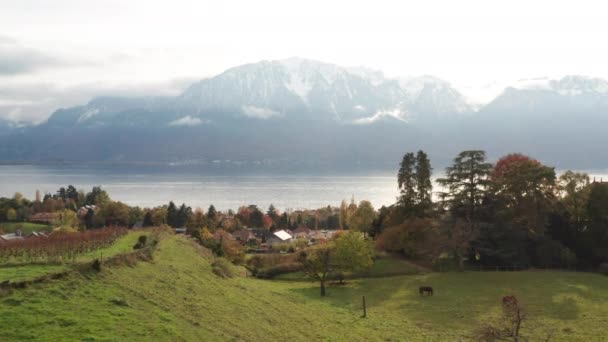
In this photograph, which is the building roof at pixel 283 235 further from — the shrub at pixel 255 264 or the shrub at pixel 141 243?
the shrub at pixel 141 243

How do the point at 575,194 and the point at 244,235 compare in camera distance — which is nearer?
the point at 575,194

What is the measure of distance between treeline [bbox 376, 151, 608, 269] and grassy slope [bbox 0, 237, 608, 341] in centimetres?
381

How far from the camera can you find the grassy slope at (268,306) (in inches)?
646

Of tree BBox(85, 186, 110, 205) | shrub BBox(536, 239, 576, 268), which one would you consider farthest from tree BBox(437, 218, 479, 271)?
tree BBox(85, 186, 110, 205)

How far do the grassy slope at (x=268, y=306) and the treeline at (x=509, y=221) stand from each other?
12.5ft

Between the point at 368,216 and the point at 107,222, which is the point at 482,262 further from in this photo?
the point at 107,222

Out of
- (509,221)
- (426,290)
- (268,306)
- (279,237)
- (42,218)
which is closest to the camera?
(268,306)

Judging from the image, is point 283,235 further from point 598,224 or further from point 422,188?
point 598,224

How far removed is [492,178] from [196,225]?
4428cm

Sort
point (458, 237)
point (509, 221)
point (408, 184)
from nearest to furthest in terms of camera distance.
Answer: point (458, 237)
point (509, 221)
point (408, 184)

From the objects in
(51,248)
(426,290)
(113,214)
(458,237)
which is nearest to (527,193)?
(458,237)

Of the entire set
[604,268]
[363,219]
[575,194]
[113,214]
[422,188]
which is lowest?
[604,268]

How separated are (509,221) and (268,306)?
105 ft

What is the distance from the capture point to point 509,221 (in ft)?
160
